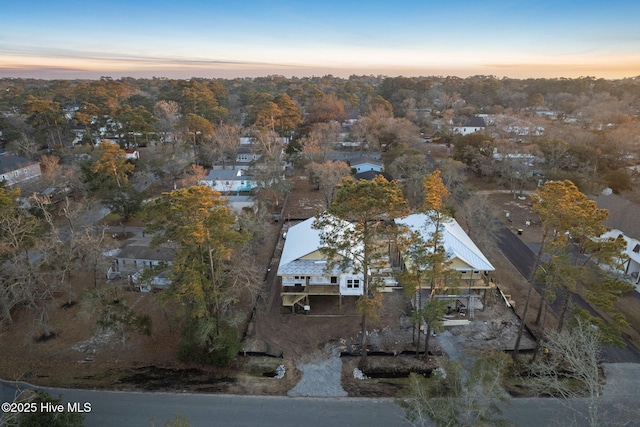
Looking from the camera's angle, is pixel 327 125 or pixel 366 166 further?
pixel 327 125

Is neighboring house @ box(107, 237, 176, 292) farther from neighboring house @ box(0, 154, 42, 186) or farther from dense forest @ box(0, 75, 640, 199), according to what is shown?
dense forest @ box(0, 75, 640, 199)

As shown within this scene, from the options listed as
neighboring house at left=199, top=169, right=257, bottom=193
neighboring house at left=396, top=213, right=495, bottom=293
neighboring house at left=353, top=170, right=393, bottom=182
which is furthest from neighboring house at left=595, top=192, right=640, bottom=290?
neighboring house at left=199, top=169, right=257, bottom=193

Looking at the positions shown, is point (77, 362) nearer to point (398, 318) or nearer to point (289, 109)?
point (398, 318)

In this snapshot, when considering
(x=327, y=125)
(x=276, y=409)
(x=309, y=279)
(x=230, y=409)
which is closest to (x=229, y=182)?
(x=327, y=125)

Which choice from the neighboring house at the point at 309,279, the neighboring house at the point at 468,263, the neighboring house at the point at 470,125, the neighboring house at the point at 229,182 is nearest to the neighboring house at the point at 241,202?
the neighboring house at the point at 229,182

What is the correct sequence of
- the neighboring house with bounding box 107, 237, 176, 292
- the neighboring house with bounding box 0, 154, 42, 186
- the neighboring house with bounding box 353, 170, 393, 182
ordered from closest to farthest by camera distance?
1. the neighboring house with bounding box 107, 237, 176, 292
2. the neighboring house with bounding box 0, 154, 42, 186
3. the neighboring house with bounding box 353, 170, 393, 182

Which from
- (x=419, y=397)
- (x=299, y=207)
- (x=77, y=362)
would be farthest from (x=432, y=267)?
(x=299, y=207)

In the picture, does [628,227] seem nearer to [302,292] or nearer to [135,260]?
[302,292]
